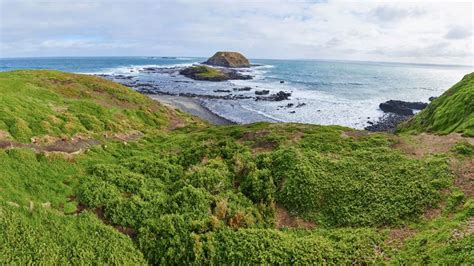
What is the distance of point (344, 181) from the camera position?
54.1 feet

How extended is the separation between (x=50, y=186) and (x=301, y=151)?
13.1m

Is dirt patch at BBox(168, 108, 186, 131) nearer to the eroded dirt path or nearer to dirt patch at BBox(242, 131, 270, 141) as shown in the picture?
the eroded dirt path

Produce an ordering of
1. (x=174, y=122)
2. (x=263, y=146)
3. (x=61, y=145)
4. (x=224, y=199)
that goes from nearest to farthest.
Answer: (x=224, y=199) < (x=61, y=145) < (x=263, y=146) < (x=174, y=122)

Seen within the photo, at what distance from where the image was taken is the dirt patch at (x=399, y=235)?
12.7 metres

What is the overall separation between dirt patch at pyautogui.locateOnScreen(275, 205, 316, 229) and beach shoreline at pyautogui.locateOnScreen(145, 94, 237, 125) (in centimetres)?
3486

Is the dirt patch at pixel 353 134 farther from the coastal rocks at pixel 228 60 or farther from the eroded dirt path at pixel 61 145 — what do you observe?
the coastal rocks at pixel 228 60

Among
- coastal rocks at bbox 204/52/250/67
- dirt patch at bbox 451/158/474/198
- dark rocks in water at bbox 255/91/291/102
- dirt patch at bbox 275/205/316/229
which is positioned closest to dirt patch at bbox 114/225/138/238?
dirt patch at bbox 275/205/316/229

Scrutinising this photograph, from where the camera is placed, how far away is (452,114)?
2703 cm

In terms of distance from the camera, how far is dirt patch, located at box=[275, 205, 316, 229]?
14602 mm

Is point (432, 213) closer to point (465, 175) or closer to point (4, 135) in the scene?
point (465, 175)

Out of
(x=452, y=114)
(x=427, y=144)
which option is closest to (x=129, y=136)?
(x=427, y=144)

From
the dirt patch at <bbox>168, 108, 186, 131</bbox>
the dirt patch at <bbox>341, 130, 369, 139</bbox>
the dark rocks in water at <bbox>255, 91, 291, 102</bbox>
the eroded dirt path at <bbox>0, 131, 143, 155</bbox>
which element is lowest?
the dirt patch at <bbox>168, 108, 186, 131</bbox>

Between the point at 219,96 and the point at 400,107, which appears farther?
the point at 219,96

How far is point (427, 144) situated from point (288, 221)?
1225 cm
